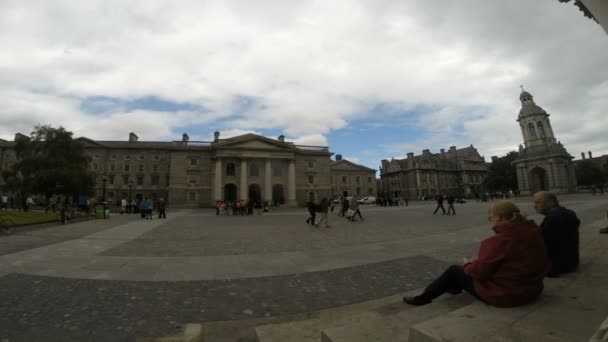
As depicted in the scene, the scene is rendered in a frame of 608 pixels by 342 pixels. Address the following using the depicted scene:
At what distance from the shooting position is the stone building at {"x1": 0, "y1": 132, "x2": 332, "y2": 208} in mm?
44344

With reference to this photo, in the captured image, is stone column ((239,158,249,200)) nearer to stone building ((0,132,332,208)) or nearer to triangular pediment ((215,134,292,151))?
stone building ((0,132,332,208))

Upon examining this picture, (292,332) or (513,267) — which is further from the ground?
(513,267)

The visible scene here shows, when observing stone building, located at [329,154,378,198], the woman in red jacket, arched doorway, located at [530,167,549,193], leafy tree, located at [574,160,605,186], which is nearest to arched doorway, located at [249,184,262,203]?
stone building, located at [329,154,378,198]

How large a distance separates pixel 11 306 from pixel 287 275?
3.85 m

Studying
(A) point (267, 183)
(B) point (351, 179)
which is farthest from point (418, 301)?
(B) point (351, 179)

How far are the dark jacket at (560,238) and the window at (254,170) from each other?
4423cm

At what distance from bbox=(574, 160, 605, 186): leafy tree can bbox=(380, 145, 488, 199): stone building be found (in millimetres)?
22175

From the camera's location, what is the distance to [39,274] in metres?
4.82

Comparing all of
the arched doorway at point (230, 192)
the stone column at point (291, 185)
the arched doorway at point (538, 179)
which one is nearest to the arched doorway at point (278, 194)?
the stone column at point (291, 185)

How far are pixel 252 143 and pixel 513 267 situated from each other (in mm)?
45183

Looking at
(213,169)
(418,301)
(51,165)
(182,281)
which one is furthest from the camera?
(213,169)

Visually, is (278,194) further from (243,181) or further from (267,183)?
(243,181)

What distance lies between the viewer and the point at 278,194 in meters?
47.7

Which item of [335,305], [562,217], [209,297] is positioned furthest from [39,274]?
[562,217]
